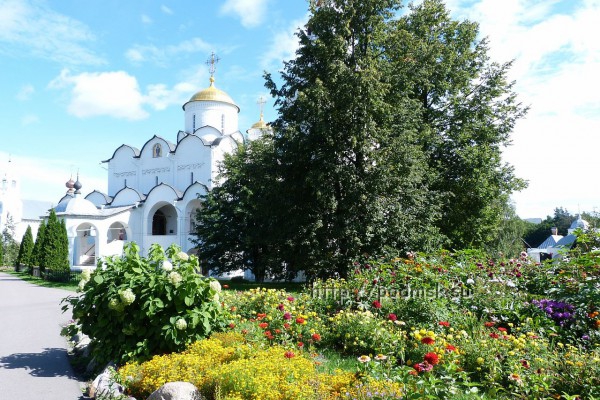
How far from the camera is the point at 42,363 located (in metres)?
6.36

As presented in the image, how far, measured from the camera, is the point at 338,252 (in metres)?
12.9

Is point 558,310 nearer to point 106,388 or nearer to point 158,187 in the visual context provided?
point 106,388

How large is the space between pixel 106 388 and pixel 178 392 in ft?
3.93

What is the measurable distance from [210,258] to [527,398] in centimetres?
1845

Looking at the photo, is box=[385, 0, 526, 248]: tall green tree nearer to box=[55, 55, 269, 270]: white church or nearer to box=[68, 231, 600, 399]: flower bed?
box=[68, 231, 600, 399]: flower bed

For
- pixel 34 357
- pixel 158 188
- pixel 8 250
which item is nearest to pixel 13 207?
pixel 8 250

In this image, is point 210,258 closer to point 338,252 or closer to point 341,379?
point 338,252

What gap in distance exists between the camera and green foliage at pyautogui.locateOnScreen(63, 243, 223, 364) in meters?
5.18

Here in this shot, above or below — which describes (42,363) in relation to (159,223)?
below

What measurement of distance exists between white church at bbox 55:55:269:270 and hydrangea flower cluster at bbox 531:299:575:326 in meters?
24.2

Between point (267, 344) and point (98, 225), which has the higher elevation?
point (98, 225)

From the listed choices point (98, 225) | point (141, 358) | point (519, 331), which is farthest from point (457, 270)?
point (98, 225)

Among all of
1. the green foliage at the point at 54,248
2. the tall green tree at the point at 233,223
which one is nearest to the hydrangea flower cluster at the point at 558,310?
the tall green tree at the point at 233,223

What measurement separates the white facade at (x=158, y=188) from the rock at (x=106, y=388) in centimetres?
2267
